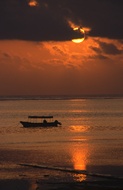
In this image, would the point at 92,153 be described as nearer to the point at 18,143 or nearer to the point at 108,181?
the point at 18,143

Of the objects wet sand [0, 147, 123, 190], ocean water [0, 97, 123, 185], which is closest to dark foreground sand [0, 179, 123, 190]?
wet sand [0, 147, 123, 190]

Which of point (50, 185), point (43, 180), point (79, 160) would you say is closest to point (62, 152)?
point (79, 160)

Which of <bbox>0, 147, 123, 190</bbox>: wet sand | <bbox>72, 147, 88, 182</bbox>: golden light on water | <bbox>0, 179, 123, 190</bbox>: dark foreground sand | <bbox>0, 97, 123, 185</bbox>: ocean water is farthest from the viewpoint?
<bbox>0, 97, 123, 185</bbox>: ocean water

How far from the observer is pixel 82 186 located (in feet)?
112

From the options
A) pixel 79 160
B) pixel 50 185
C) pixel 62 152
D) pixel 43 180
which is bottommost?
pixel 50 185

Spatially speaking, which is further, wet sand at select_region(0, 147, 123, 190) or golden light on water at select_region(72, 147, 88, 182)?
golden light on water at select_region(72, 147, 88, 182)

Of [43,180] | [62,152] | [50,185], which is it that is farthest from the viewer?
[62,152]

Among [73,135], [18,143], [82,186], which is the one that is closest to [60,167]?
[82,186]

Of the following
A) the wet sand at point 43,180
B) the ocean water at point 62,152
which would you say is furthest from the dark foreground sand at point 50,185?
the ocean water at point 62,152

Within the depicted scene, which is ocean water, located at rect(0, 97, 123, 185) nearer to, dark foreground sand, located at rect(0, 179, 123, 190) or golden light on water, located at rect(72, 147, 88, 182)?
golden light on water, located at rect(72, 147, 88, 182)

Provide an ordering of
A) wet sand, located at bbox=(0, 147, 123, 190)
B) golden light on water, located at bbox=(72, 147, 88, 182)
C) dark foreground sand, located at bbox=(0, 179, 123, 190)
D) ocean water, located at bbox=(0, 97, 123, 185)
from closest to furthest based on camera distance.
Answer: dark foreground sand, located at bbox=(0, 179, 123, 190)
wet sand, located at bbox=(0, 147, 123, 190)
golden light on water, located at bbox=(72, 147, 88, 182)
ocean water, located at bbox=(0, 97, 123, 185)

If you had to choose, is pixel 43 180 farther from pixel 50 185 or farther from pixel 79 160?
pixel 79 160

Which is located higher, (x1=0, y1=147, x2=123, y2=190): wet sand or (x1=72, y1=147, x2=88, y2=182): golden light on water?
(x1=72, y1=147, x2=88, y2=182): golden light on water

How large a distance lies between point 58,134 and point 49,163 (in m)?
33.4
